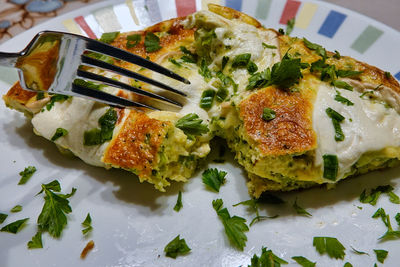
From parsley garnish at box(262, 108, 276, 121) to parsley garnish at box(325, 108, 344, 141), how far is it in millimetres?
342

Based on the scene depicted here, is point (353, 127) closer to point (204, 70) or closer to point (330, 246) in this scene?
point (330, 246)

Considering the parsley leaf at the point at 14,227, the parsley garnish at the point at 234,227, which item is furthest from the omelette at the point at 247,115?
the parsley leaf at the point at 14,227

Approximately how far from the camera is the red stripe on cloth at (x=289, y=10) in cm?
363

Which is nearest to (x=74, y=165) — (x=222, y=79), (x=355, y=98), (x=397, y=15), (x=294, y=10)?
(x=222, y=79)

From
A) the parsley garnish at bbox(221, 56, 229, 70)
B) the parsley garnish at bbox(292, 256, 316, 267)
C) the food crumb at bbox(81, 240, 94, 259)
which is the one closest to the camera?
the parsley garnish at bbox(292, 256, 316, 267)

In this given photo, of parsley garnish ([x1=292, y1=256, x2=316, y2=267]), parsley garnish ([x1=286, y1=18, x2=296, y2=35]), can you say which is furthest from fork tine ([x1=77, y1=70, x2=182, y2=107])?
parsley garnish ([x1=286, y1=18, x2=296, y2=35])

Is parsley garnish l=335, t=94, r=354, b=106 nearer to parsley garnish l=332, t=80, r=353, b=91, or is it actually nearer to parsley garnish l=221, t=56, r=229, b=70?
parsley garnish l=332, t=80, r=353, b=91

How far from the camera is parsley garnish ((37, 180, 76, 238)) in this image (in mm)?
2199

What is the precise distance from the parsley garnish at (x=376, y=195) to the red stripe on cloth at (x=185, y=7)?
2.56m

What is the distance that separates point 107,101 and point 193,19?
106 cm

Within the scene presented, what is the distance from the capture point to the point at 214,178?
2.44 metres

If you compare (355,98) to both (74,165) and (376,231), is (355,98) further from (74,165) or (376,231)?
(74,165)

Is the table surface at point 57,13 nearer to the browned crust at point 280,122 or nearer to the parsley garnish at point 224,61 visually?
the parsley garnish at point 224,61

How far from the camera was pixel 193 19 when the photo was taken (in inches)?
113
